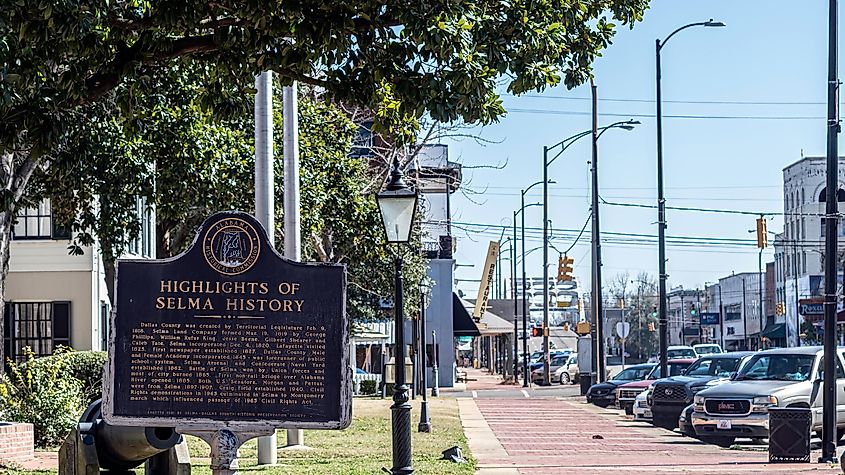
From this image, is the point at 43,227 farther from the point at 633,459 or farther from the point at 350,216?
the point at 633,459

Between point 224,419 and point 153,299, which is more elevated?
point 153,299

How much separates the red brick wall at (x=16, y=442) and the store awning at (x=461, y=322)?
4268 centimetres

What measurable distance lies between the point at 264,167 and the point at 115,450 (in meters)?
6.81

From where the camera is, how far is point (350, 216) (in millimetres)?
28719

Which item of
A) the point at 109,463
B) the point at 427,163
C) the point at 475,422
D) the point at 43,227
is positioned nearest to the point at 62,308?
the point at 43,227

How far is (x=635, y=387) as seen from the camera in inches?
1372

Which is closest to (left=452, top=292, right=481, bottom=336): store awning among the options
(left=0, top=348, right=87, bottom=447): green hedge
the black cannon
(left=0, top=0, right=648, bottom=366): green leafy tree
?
(left=0, top=348, right=87, bottom=447): green hedge

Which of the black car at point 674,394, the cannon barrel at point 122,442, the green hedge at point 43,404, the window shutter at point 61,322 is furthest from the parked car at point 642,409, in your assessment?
the cannon barrel at point 122,442

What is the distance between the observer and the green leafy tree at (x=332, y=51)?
34.3ft

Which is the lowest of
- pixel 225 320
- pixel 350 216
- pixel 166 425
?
pixel 166 425

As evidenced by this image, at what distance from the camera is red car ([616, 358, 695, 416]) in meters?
33.9

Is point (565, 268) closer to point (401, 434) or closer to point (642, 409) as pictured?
point (642, 409)

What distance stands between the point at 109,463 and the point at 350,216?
18.3m

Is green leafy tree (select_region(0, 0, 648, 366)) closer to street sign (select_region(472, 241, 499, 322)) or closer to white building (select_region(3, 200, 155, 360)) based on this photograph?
white building (select_region(3, 200, 155, 360))
